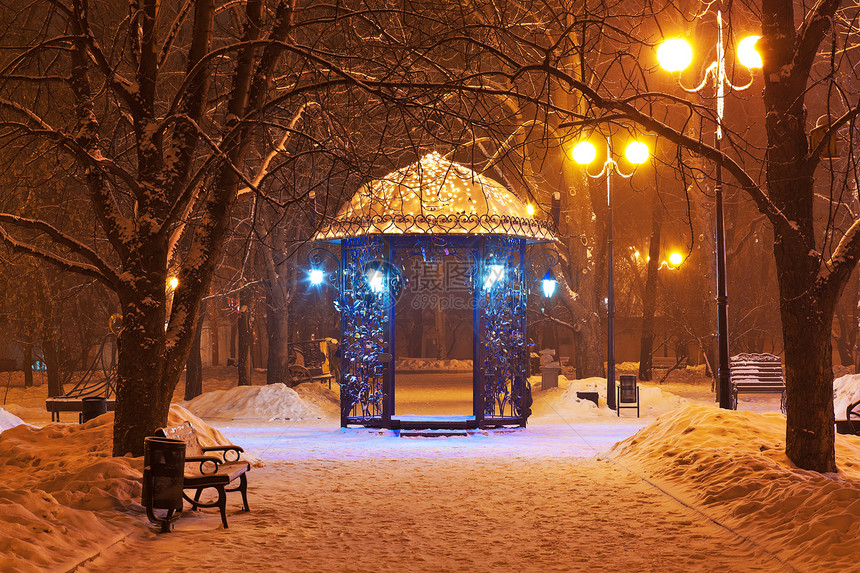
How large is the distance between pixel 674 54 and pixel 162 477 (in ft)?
Answer: 30.4

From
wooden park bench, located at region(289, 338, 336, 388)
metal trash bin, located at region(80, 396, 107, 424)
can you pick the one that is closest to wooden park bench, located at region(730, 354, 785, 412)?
wooden park bench, located at region(289, 338, 336, 388)

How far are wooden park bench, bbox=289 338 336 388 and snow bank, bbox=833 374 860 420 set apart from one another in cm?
1444

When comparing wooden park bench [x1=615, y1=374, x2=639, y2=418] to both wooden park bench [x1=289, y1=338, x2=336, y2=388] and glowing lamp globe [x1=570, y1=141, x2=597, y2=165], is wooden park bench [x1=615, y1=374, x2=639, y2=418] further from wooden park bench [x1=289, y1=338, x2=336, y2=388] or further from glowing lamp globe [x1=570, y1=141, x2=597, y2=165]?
wooden park bench [x1=289, y1=338, x2=336, y2=388]

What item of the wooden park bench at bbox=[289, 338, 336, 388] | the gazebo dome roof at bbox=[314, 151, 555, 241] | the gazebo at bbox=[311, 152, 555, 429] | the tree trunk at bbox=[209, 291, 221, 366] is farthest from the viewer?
the tree trunk at bbox=[209, 291, 221, 366]

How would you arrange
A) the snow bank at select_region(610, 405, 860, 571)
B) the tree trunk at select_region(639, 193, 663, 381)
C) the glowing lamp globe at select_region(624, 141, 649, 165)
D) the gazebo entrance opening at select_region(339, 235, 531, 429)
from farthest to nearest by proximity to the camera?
the tree trunk at select_region(639, 193, 663, 381) < the gazebo entrance opening at select_region(339, 235, 531, 429) < the glowing lamp globe at select_region(624, 141, 649, 165) < the snow bank at select_region(610, 405, 860, 571)

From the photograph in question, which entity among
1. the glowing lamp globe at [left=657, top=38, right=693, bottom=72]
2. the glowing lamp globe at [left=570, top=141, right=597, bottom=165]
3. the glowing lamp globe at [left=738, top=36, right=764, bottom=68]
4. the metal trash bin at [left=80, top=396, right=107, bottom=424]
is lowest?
the metal trash bin at [left=80, top=396, right=107, bottom=424]

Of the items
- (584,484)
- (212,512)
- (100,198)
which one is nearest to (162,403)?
(212,512)

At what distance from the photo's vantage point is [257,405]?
2180 centimetres

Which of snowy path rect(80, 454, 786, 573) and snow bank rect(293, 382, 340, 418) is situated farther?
snow bank rect(293, 382, 340, 418)

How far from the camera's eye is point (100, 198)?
1091 centimetres

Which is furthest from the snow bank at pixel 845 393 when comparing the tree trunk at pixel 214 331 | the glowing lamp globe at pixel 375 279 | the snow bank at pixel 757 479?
the tree trunk at pixel 214 331

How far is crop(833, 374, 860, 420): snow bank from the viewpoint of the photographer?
18.5 m

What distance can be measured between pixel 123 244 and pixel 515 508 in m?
5.74

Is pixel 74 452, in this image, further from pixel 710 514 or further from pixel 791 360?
pixel 791 360
